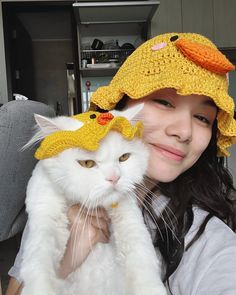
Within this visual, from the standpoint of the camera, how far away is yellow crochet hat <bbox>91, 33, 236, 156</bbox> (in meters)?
0.79

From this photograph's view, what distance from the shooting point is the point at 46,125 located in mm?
697

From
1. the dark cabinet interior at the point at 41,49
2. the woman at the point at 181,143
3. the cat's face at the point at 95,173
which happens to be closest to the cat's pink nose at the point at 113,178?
the cat's face at the point at 95,173

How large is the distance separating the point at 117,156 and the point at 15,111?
469mm

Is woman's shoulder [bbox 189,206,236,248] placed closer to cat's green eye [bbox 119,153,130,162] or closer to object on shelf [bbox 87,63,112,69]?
cat's green eye [bbox 119,153,130,162]

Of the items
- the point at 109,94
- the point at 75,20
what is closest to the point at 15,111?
the point at 109,94

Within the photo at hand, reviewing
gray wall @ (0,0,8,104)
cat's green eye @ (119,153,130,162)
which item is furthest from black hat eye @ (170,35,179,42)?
gray wall @ (0,0,8,104)

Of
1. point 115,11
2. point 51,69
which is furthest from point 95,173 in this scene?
point 51,69

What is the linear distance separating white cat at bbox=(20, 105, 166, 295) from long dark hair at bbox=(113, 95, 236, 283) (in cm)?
11

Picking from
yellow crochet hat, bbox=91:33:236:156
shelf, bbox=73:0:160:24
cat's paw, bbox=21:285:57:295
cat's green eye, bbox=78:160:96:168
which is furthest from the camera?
shelf, bbox=73:0:160:24

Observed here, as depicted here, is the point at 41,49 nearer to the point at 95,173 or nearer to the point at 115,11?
the point at 115,11

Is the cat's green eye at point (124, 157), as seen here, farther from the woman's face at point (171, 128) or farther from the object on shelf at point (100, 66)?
the object on shelf at point (100, 66)

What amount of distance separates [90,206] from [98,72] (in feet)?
8.98

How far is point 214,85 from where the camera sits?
0.81 meters

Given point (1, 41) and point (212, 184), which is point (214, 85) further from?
point (1, 41)
